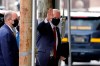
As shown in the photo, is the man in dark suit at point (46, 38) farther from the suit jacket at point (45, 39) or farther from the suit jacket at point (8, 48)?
the suit jacket at point (8, 48)

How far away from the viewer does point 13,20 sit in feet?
22.7

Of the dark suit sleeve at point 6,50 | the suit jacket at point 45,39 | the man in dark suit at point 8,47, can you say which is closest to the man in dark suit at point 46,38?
the suit jacket at point 45,39

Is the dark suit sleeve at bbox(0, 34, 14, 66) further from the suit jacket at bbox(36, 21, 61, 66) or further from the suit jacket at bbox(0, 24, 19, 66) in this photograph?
the suit jacket at bbox(36, 21, 61, 66)

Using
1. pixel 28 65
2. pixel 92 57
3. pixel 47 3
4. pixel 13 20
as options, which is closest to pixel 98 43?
pixel 92 57

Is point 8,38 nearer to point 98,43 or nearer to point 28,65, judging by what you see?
point 28,65

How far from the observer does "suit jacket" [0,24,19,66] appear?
652cm

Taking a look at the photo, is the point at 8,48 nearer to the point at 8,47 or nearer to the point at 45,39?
the point at 8,47

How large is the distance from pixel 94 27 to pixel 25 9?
27.9 feet

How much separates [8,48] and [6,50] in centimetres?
4

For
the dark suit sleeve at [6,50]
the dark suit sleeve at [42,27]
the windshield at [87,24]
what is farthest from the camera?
the windshield at [87,24]

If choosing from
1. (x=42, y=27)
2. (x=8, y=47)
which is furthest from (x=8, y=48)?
(x=42, y=27)

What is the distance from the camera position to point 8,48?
6535 mm

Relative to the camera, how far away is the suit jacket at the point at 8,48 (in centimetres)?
652

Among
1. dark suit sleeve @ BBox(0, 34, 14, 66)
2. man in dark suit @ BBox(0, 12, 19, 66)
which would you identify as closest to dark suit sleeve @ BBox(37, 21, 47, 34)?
man in dark suit @ BBox(0, 12, 19, 66)
